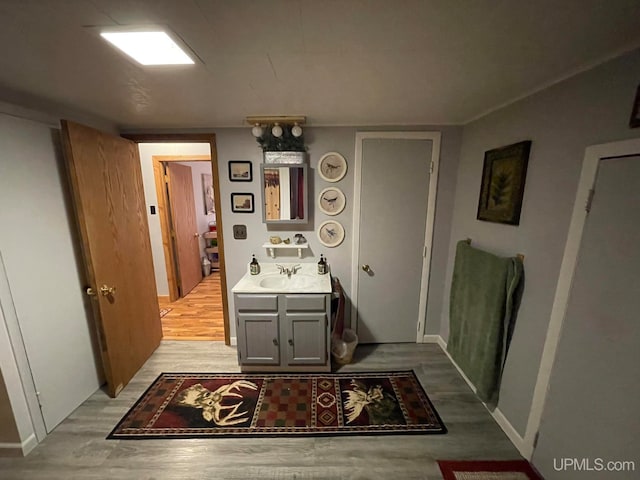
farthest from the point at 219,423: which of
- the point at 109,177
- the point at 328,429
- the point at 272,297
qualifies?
the point at 109,177

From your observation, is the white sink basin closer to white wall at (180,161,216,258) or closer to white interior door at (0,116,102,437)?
white interior door at (0,116,102,437)

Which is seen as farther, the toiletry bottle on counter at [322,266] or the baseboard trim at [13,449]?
the toiletry bottle on counter at [322,266]

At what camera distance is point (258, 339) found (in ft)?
7.08

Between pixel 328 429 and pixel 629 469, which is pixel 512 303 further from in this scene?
pixel 328 429

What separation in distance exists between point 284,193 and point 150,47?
1409mm

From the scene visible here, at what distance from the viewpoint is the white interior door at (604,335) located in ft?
3.26

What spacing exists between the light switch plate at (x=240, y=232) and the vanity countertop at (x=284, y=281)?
349 mm

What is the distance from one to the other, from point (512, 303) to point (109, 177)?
3151 mm

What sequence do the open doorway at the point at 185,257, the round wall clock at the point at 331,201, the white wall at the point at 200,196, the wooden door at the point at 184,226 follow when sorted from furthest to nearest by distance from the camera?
the white wall at the point at 200,196 → the wooden door at the point at 184,226 → the open doorway at the point at 185,257 → the round wall clock at the point at 331,201

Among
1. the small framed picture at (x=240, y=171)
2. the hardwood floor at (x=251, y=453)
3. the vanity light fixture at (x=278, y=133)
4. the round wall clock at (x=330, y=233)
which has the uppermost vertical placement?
the vanity light fixture at (x=278, y=133)

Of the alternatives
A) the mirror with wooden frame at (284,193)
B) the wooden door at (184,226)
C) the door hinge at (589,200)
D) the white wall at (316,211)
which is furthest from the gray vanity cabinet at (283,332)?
the wooden door at (184,226)

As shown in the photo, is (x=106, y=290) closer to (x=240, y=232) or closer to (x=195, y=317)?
(x=240, y=232)

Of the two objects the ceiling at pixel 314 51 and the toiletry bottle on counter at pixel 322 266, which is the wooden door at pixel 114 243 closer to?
the ceiling at pixel 314 51

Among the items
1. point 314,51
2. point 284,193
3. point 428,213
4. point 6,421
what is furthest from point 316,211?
point 6,421
